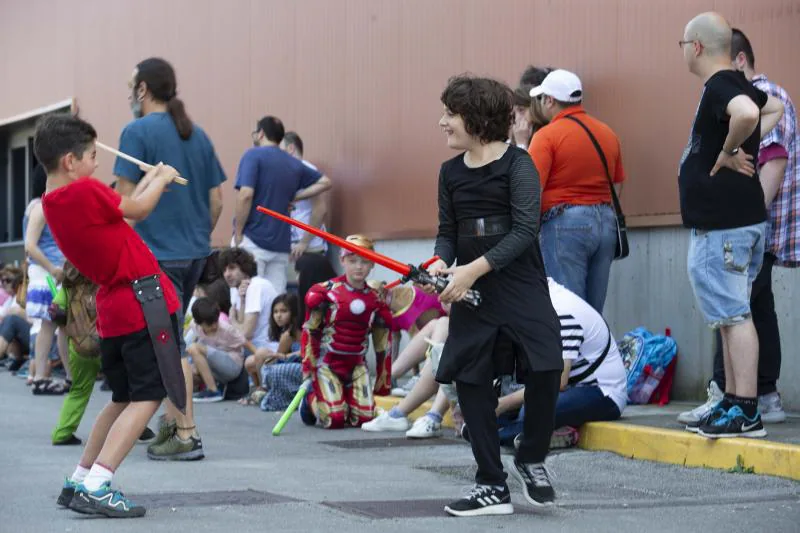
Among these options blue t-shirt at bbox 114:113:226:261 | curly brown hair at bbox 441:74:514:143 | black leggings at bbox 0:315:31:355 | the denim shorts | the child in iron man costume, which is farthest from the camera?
black leggings at bbox 0:315:31:355

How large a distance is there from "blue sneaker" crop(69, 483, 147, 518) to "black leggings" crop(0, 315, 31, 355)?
32.5ft

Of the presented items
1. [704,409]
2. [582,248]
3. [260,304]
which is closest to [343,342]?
[582,248]

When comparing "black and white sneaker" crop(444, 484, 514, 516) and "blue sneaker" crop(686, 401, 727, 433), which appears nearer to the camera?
"black and white sneaker" crop(444, 484, 514, 516)

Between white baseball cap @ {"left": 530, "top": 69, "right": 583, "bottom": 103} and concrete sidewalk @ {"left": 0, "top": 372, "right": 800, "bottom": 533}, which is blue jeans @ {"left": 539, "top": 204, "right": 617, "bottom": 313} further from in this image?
concrete sidewalk @ {"left": 0, "top": 372, "right": 800, "bottom": 533}

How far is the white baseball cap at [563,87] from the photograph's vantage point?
28.3 ft

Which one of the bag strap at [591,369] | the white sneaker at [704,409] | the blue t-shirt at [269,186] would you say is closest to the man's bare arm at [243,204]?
the blue t-shirt at [269,186]

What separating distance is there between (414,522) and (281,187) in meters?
7.14

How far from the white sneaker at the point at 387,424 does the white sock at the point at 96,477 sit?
347 cm

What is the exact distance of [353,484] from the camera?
6.50 meters

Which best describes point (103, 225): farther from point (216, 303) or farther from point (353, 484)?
point (216, 303)

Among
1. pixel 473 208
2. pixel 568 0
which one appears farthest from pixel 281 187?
pixel 473 208

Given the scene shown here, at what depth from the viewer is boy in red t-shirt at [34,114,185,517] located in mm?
5730

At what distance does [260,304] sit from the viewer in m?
11.7

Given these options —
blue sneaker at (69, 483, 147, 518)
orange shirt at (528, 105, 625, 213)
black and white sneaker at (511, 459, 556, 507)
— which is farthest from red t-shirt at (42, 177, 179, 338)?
orange shirt at (528, 105, 625, 213)
